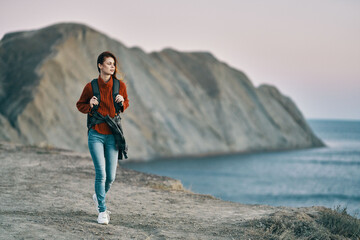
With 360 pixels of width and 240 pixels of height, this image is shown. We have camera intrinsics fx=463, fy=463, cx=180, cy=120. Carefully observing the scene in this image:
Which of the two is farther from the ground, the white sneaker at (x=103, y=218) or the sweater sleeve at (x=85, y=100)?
A: the sweater sleeve at (x=85, y=100)

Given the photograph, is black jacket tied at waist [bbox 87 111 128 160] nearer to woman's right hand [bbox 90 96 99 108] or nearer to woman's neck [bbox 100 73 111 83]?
woman's right hand [bbox 90 96 99 108]

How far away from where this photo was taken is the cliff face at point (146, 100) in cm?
3488

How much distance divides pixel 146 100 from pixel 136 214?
38.6 metres

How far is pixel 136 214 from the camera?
6973 mm

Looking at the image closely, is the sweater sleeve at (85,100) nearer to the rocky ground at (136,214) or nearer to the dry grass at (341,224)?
the rocky ground at (136,214)

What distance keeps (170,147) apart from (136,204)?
116 feet

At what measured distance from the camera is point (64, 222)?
5.97 meters

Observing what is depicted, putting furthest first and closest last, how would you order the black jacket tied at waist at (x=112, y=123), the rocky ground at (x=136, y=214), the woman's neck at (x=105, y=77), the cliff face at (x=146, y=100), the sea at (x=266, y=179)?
1. the cliff face at (x=146, y=100)
2. the sea at (x=266, y=179)
3. the woman's neck at (x=105, y=77)
4. the black jacket tied at waist at (x=112, y=123)
5. the rocky ground at (x=136, y=214)

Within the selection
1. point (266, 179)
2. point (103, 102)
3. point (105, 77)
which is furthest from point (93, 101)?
point (266, 179)

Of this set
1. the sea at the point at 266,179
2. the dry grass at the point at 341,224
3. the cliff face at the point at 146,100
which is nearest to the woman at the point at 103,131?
the dry grass at the point at 341,224

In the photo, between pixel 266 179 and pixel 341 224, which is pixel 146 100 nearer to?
pixel 266 179

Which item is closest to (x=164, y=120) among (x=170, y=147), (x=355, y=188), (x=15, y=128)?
(x=170, y=147)

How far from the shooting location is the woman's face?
234 inches

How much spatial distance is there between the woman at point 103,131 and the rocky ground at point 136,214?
54cm
